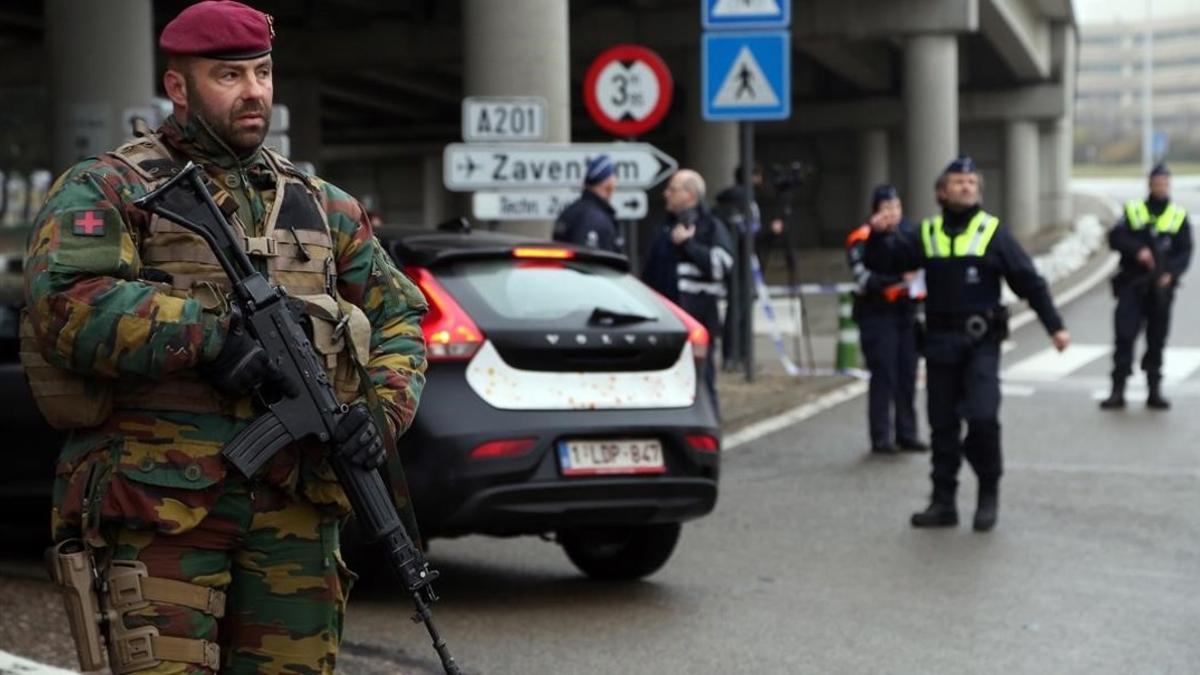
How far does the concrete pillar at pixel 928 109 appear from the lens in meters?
35.8

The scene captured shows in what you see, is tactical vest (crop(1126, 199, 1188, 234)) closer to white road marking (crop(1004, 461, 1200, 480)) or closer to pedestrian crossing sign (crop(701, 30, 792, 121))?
pedestrian crossing sign (crop(701, 30, 792, 121))

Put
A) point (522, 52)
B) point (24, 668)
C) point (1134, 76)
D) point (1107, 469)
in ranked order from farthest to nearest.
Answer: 1. point (1134, 76)
2. point (522, 52)
3. point (1107, 469)
4. point (24, 668)

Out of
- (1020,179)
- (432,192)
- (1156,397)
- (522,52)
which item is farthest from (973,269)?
(432,192)

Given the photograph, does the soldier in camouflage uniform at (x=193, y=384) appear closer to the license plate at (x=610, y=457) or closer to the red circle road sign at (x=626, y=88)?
the license plate at (x=610, y=457)

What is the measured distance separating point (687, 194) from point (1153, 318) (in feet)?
15.4

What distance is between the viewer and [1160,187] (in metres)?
17.0

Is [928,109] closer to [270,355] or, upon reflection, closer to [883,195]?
[883,195]

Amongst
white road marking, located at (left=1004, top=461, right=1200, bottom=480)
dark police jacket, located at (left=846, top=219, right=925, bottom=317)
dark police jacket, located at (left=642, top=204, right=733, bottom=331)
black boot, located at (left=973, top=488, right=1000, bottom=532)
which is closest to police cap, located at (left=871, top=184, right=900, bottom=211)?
dark police jacket, located at (left=846, top=219, right=925, bottom=317)

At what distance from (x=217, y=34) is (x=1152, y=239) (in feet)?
45.3

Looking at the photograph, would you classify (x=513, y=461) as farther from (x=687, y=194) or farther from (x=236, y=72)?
(x=687, y=194)

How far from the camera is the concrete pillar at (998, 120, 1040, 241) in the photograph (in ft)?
172

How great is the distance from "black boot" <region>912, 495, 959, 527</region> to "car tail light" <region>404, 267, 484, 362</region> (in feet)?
11.1

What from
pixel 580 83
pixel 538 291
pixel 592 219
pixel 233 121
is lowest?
pixel 538 291

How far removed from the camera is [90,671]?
13.8 feet
